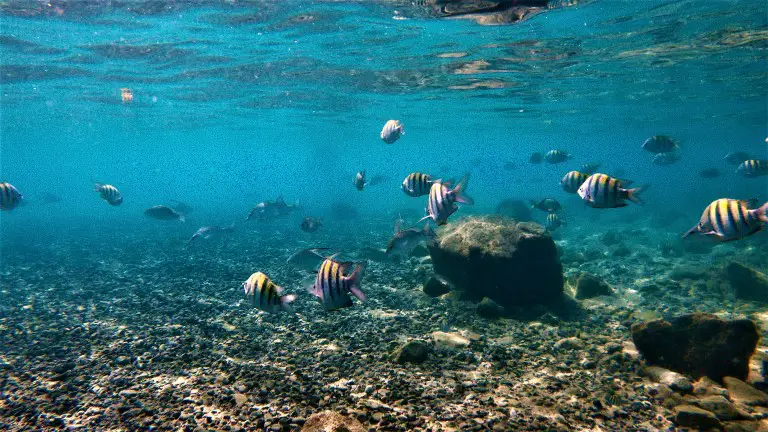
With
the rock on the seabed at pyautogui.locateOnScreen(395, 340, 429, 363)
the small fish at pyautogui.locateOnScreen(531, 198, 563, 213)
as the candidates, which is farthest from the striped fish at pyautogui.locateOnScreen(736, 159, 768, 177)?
the rock on the seabed at pyautogui.locateOnScreen(395, 340, 429, 363)

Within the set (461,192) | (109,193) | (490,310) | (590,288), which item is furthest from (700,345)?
(109,193)

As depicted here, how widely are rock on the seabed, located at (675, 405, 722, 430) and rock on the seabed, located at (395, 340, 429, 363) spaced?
338cm

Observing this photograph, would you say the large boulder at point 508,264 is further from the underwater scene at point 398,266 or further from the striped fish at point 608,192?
the striped fish at point 608,192

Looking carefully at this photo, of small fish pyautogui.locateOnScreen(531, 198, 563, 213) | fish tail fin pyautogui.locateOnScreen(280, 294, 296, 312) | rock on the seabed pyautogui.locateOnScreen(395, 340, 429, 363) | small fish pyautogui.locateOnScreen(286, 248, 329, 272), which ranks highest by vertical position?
fish tail fin pyautogui.locateOnScreen(280, 294, 296, 312)

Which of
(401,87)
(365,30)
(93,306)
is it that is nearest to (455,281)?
(93,306)

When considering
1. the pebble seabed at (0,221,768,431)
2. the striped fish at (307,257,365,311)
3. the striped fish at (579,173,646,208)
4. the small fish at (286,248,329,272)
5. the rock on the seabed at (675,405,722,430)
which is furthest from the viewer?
the small fish at (286,248,329,272)

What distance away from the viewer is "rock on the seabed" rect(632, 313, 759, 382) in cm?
529

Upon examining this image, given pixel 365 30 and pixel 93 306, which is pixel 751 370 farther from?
pixel 365 30

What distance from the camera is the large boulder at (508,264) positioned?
28.5 feet

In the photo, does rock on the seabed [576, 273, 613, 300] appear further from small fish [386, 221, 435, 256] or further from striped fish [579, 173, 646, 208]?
striped fish [579, 173, 646, 208]

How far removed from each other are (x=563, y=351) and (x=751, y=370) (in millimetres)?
2634

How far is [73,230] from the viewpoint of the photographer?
2709cm

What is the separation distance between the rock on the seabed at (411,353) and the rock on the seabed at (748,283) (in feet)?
32.1

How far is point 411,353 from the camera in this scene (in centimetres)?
596
